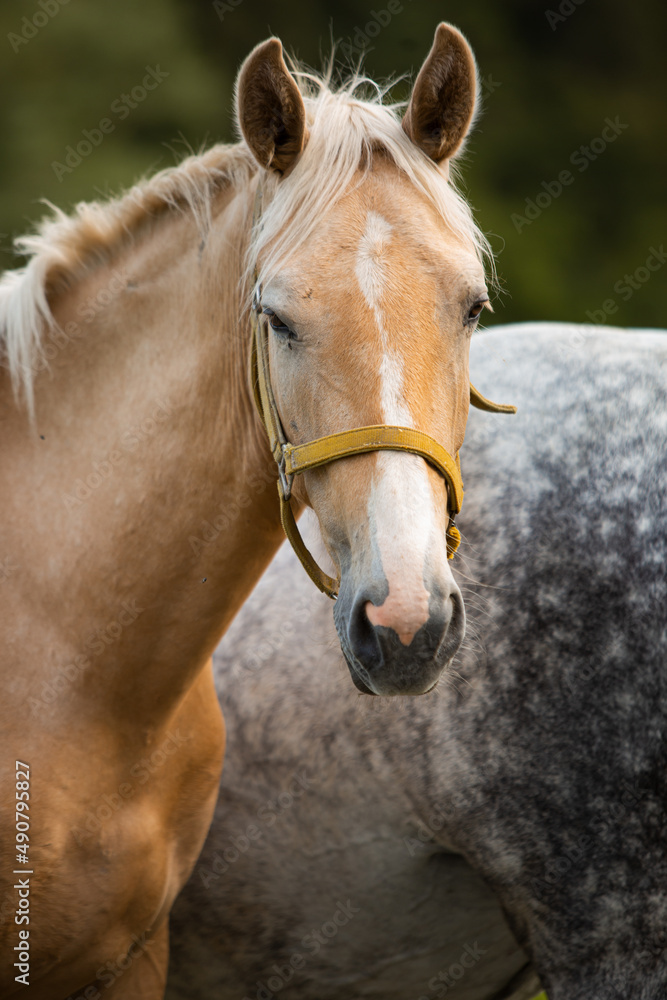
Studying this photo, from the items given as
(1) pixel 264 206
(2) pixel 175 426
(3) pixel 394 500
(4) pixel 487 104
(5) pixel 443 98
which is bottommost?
(4) pixel 487 104

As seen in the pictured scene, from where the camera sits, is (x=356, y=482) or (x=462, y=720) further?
(x=462, y=720)

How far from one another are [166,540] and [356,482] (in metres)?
0.65

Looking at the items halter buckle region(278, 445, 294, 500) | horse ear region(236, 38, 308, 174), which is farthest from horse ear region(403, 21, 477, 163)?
halter buckle region(278, 445, 294, 500)

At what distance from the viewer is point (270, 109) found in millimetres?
1927

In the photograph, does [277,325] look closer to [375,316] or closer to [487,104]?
[375,316]

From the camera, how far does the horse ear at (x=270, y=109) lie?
73.7 inches

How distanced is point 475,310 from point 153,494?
89 cm

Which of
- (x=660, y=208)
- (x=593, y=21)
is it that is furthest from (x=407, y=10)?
(x=660, y=208)

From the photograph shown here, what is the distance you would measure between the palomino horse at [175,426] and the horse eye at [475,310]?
0.03 meters

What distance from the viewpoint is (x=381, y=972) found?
9.59 ft

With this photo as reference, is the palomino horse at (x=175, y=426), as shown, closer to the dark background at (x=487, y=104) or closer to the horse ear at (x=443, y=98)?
the horse ear at (x=443, y=98)

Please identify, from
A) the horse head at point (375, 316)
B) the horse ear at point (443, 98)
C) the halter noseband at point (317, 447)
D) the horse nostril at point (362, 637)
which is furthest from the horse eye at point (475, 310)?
the horse nostril at point (362, 637)

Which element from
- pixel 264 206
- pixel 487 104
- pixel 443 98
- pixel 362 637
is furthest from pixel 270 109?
pixel 487 104

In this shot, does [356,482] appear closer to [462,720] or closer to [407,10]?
[462,720]
